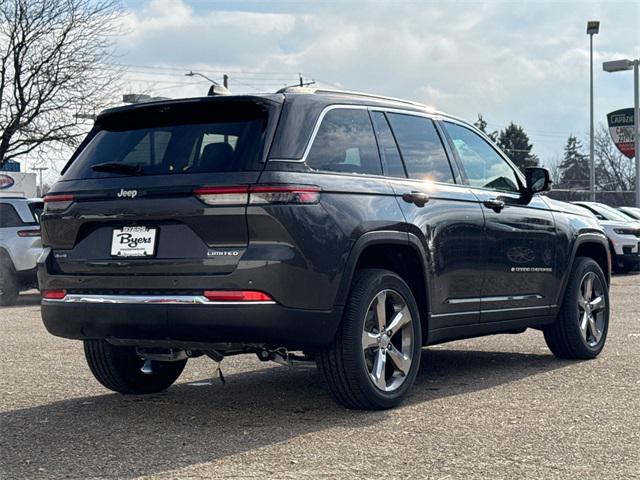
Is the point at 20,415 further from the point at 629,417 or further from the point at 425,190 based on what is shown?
the point at 629,417

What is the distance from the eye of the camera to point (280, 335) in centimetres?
550

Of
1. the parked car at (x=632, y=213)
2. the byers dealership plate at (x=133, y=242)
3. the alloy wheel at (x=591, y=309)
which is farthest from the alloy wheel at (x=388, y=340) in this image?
the parked car at (x=632, y=213)

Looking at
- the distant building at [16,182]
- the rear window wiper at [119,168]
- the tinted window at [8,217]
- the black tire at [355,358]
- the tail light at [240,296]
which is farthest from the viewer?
the distant building at [16,182]

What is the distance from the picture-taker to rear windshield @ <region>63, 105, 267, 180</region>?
5.68 m

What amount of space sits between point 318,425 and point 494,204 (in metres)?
2.43

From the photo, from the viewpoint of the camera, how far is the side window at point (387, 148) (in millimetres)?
6482

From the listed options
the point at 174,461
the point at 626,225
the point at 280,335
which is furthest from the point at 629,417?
the point at 626,225

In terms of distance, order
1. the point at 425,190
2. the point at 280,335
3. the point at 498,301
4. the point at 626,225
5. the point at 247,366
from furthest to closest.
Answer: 1. the point at 626,225
2. the point at 247,366
3. the point at 498,301
4. the point at 425,190
5. the point at 280,335

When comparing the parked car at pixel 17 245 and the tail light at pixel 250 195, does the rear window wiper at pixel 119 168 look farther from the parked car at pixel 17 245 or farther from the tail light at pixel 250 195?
the parked car at pixel 17 245

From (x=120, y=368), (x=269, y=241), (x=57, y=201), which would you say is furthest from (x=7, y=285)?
(x=269, y=241)

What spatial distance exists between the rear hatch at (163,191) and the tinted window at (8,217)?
10.1 metres

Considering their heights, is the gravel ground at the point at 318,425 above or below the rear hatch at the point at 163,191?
below

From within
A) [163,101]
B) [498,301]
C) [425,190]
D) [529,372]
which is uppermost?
[163,101]

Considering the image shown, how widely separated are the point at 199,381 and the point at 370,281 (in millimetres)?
2124
